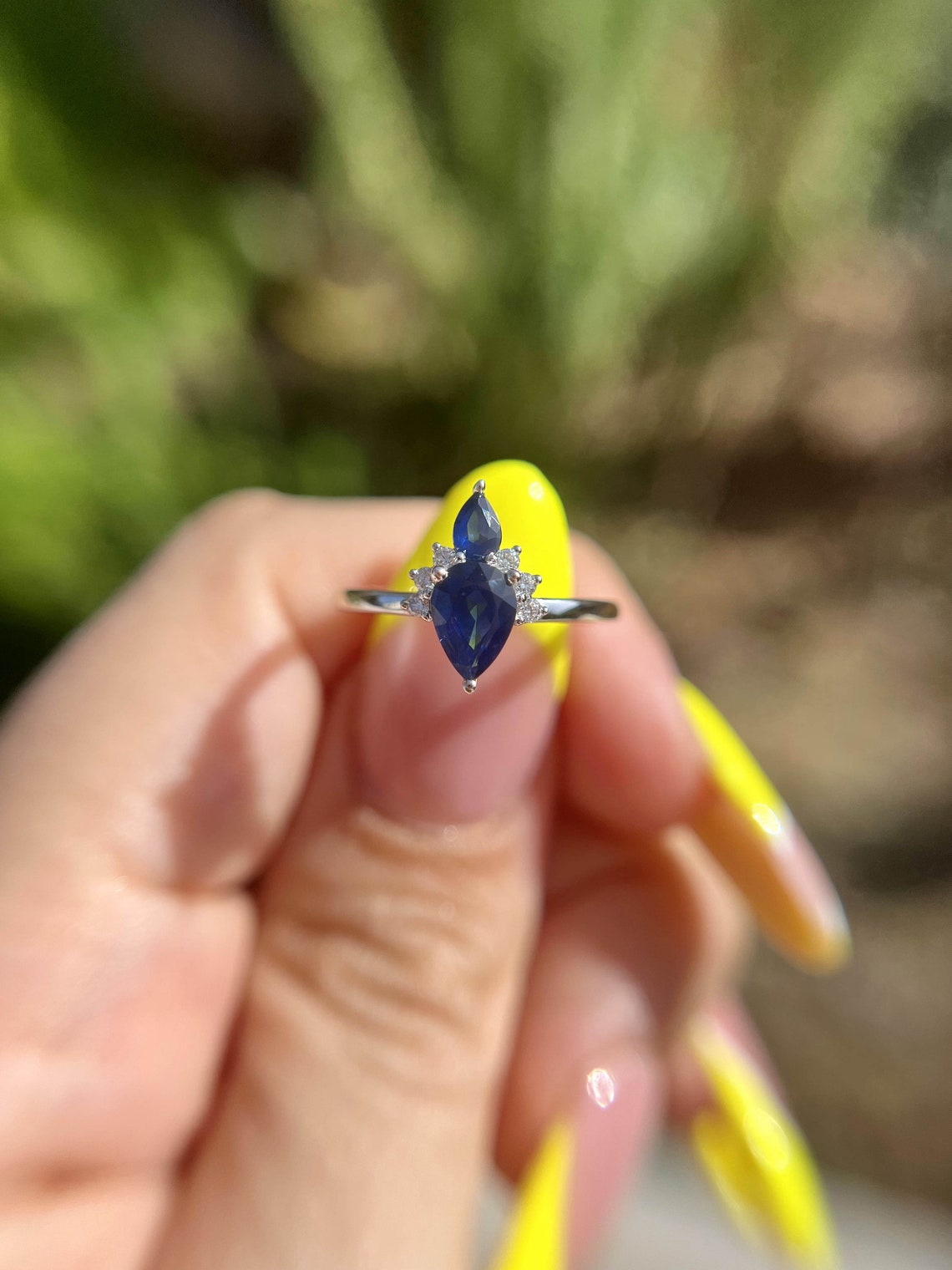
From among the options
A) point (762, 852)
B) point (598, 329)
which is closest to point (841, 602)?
point (598, 329)

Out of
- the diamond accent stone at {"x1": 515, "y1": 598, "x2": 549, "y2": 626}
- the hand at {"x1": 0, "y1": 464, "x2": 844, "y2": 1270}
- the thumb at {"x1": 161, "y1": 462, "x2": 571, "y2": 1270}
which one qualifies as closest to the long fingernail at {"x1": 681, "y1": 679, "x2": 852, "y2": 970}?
the hand at {"x1": 0, "y1": 464, "x2": 844, "y2": 1270}

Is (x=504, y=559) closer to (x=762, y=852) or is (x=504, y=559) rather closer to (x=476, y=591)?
(x=476, y=591)

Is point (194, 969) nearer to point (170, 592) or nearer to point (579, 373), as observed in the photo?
point (170, 592)

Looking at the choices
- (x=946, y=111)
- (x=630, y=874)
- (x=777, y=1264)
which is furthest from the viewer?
(x=946, y=111)

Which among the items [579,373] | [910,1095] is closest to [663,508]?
[579,373]

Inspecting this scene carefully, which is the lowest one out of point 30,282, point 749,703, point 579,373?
point 749,703

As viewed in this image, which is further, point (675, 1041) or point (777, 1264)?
point (777, 1264)
